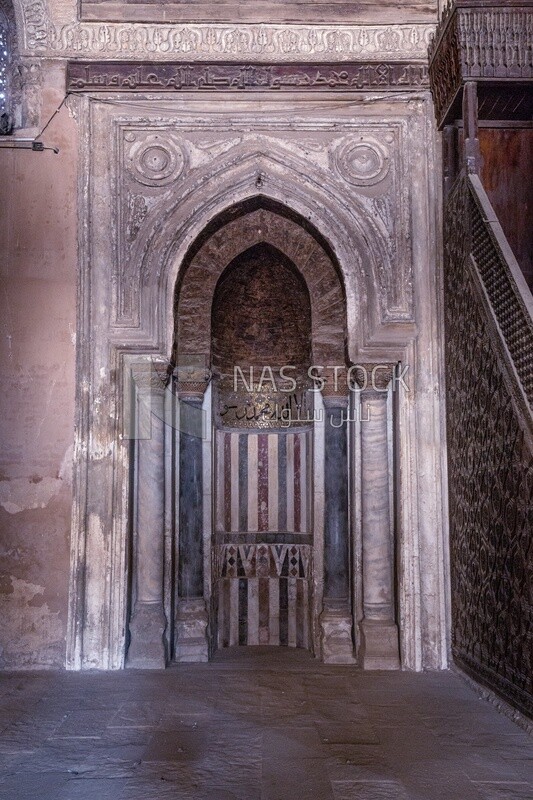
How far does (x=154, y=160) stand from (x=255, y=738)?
368 centimetres

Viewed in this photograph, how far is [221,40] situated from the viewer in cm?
539

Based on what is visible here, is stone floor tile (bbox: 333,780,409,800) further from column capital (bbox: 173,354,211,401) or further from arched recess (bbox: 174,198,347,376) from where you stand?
column capital (bbox: 173,354,211,401)

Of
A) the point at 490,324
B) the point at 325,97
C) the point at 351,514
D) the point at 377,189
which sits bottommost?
the point at 351,514

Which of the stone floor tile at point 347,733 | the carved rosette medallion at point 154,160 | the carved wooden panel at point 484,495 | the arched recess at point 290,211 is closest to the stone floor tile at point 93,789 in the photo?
the stone floor tile at point 347,733

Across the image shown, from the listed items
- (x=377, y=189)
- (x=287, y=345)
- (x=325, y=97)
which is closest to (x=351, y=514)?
(x=287, y=345)

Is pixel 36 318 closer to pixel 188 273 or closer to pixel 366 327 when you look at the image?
pixel 188 273

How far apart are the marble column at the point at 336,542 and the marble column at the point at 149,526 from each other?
116cm

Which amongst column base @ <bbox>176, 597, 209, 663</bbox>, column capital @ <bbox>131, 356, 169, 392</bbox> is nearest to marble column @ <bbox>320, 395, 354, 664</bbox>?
column base @ <bbox>176, 597, 209, 663</bbox>

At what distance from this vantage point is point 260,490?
6375 millimetres

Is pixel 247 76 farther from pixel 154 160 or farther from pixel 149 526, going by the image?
pixel 149 526

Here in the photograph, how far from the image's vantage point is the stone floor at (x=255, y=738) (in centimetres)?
290

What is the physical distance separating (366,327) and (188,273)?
142 cm

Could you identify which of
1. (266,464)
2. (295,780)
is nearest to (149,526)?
(266,464)

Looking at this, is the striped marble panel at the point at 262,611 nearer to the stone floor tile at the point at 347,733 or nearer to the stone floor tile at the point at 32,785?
the stone floor tile at the point at 347,733
